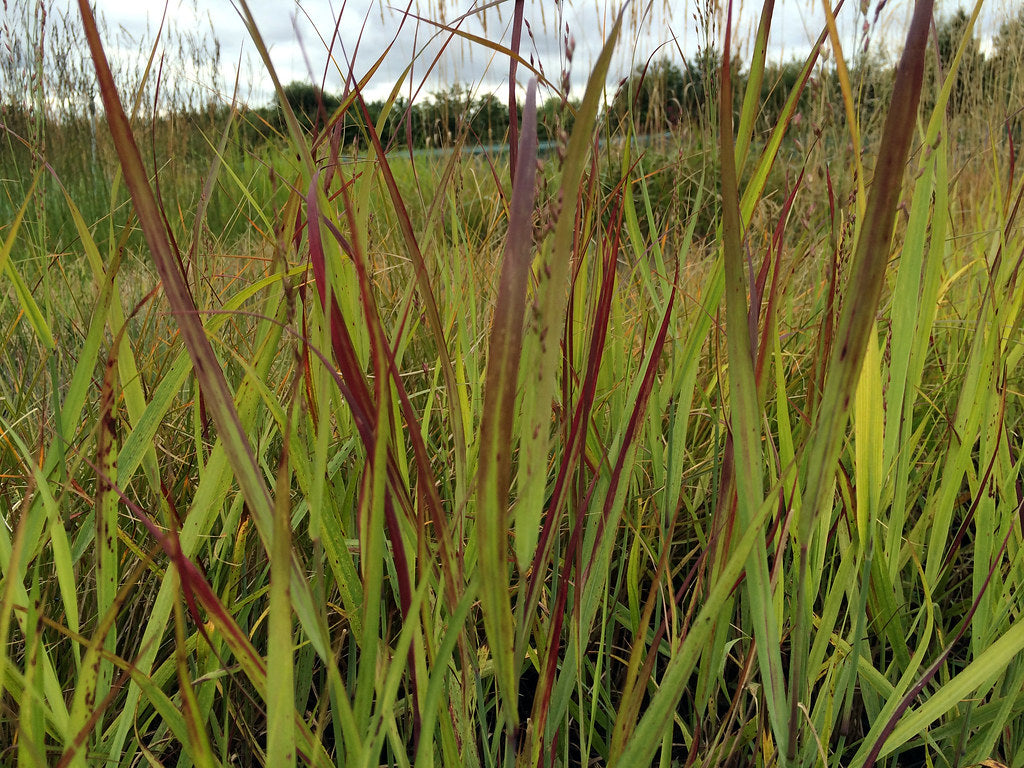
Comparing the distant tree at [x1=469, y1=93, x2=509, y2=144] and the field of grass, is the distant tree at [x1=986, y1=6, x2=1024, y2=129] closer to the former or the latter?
the distant tree at [x1=469, y1=93, x2=509, y2=144]

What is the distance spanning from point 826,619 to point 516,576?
1.03ft

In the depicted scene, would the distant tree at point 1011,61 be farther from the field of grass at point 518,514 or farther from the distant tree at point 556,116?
the field of grass at point 518,514

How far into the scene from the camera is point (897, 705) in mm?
458

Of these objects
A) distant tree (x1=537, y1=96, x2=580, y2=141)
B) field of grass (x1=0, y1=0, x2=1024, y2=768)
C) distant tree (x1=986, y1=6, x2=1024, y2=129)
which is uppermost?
distant tree (x1=986, y1=6, x2=1024, y2=129)

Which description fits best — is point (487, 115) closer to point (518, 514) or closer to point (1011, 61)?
point (518, 514)

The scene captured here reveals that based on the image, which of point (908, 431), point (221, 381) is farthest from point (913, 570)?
point (221, 381)

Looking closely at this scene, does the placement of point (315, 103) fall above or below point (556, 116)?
above

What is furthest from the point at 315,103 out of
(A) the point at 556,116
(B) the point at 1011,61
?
(B) the point at 1011,61

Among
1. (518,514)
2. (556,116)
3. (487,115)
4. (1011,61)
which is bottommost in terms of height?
(518,514)


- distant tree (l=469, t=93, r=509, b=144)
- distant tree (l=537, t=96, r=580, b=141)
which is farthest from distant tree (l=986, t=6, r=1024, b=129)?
distant tree (l=537, t=96, r=580, b=141)

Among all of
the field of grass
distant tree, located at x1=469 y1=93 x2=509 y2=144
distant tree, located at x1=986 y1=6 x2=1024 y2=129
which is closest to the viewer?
the field of grass

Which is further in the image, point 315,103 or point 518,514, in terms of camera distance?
point 315,103

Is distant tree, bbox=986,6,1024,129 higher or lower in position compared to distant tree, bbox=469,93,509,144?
higher

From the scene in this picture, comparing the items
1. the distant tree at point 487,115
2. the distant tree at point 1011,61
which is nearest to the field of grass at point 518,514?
the distant tree at point 487,115
